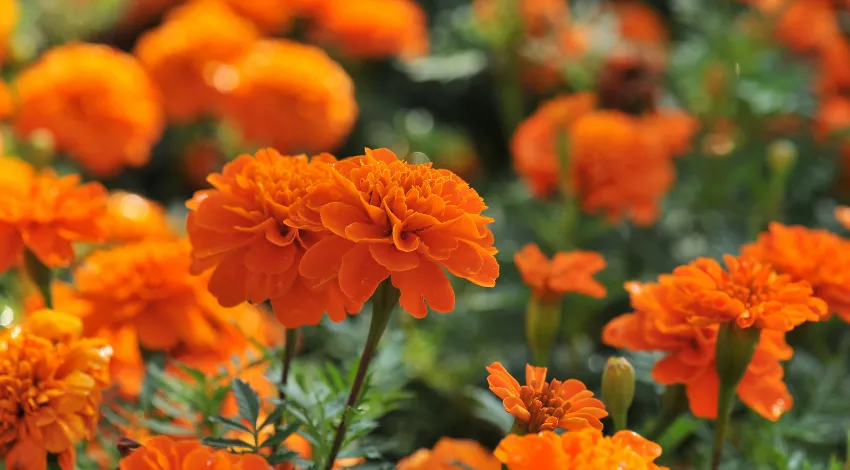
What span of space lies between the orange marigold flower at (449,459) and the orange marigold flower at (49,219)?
36cm

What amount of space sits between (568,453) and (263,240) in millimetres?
275

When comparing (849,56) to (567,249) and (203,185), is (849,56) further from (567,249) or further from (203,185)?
(203,185)

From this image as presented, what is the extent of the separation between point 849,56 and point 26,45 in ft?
5.12

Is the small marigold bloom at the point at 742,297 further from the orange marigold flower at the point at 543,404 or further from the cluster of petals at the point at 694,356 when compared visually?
the orange marigold flower at the point at 543,404

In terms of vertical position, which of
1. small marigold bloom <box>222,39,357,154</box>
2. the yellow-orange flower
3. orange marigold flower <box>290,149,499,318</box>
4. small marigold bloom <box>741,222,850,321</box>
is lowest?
small marigold bloom <box>222,39,357,154</box>

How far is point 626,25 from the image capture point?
2158mm

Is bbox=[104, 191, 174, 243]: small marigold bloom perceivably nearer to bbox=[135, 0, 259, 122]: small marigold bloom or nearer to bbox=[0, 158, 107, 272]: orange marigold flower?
bbox=[0, 158, 107, 272]: orange marigold flower

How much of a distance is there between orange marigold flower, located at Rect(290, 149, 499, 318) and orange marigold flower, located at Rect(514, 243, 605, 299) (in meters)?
0.24

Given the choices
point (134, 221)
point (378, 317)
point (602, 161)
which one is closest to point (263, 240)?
point (378, 317)

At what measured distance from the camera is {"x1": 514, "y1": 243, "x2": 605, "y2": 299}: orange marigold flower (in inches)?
35.5

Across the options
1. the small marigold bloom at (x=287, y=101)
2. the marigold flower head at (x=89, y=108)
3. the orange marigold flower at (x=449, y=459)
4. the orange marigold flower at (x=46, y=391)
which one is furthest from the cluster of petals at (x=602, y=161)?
the orange marigold flower at (x=46, y=391)

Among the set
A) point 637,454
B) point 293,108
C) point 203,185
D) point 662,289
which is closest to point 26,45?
point 203,185

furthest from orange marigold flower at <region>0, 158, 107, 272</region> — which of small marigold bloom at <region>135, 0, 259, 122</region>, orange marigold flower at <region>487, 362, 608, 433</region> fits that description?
small marigold bloom at <region>135, 0, 259, 122</region>

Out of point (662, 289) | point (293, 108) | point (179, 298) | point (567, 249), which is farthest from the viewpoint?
point (293, 108)
